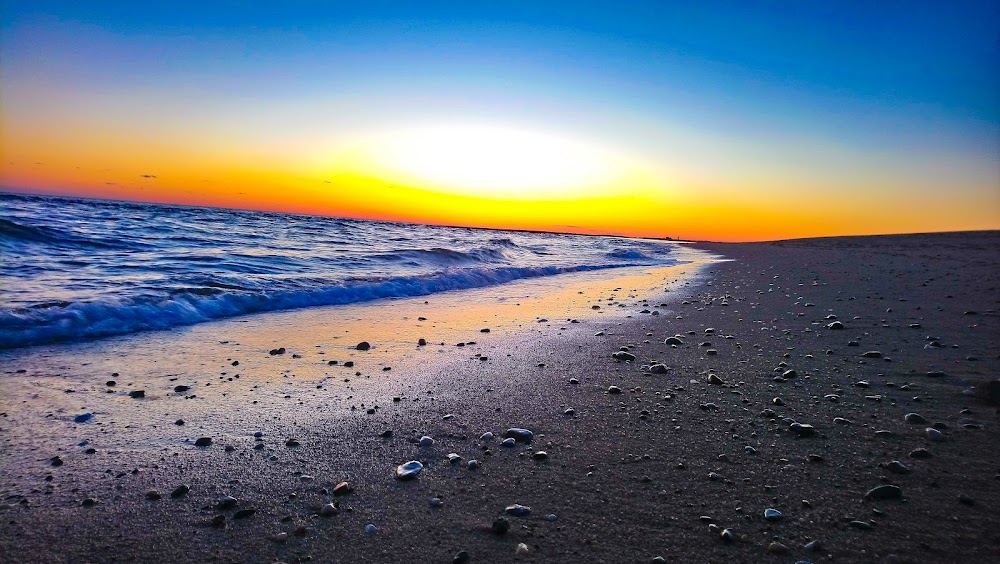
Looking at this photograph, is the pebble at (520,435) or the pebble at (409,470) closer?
the pebble at (409,470)

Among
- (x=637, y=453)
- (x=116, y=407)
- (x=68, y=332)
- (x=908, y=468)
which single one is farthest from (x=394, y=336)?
(x=908, y=468)

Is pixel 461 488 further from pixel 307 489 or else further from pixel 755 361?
pixel 755 361

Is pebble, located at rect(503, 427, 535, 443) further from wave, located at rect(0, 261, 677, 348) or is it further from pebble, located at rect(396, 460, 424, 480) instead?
wave, located at rect(0, 261, 677, 348)

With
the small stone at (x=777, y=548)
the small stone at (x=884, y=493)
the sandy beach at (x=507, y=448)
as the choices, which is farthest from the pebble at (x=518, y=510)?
the small stone at (x=884, y=493)

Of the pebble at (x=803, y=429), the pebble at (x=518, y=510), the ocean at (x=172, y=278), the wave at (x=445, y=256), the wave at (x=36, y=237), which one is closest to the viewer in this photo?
the pebble at (x=518, y=510)

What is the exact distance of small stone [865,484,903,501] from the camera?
8.54 feet

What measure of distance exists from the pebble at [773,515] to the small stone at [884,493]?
544mm

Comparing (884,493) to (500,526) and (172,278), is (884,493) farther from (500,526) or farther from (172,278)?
(172,278)

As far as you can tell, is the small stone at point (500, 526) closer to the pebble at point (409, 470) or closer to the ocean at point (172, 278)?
the pebble at point (409, 470)

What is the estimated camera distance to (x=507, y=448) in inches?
133

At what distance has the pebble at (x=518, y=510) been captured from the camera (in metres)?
2.55

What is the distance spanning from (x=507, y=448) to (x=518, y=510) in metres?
0.80

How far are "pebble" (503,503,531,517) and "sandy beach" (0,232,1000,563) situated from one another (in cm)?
1

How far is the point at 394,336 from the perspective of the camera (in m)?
7.16
